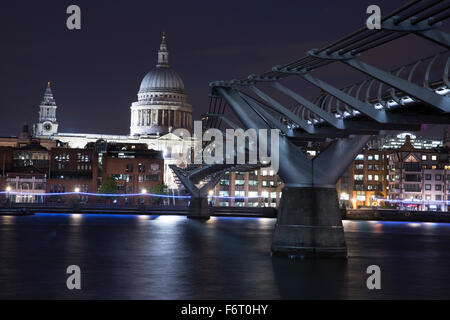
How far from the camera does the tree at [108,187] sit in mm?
149125

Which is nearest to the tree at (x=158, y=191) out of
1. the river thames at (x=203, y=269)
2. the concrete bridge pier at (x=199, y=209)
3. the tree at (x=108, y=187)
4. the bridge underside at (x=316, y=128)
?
the tree at (x=108, y=187)

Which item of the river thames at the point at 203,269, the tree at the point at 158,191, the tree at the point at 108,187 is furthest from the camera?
the tree at the point at 158,191

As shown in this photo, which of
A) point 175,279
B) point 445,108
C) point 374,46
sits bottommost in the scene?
point 175,279

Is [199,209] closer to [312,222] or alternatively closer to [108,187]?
[108,187]

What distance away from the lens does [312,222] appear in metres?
43.3

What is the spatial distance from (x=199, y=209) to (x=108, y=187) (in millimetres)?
40305

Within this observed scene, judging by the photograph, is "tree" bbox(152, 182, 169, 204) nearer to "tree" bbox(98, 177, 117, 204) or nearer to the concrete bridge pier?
"tree" bbox(98, 177, 117, 204)

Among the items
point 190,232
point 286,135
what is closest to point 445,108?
point 286,135

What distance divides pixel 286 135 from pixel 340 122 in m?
7.51

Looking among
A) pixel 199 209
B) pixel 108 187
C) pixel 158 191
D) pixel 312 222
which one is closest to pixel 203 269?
pixel 312 222

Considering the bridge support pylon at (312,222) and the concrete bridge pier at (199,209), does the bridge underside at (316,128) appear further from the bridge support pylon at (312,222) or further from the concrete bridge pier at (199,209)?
the concrete bridge pier at (199,209)

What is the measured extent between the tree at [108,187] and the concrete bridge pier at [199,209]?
38.1 meters

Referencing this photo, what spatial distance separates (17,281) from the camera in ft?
119
